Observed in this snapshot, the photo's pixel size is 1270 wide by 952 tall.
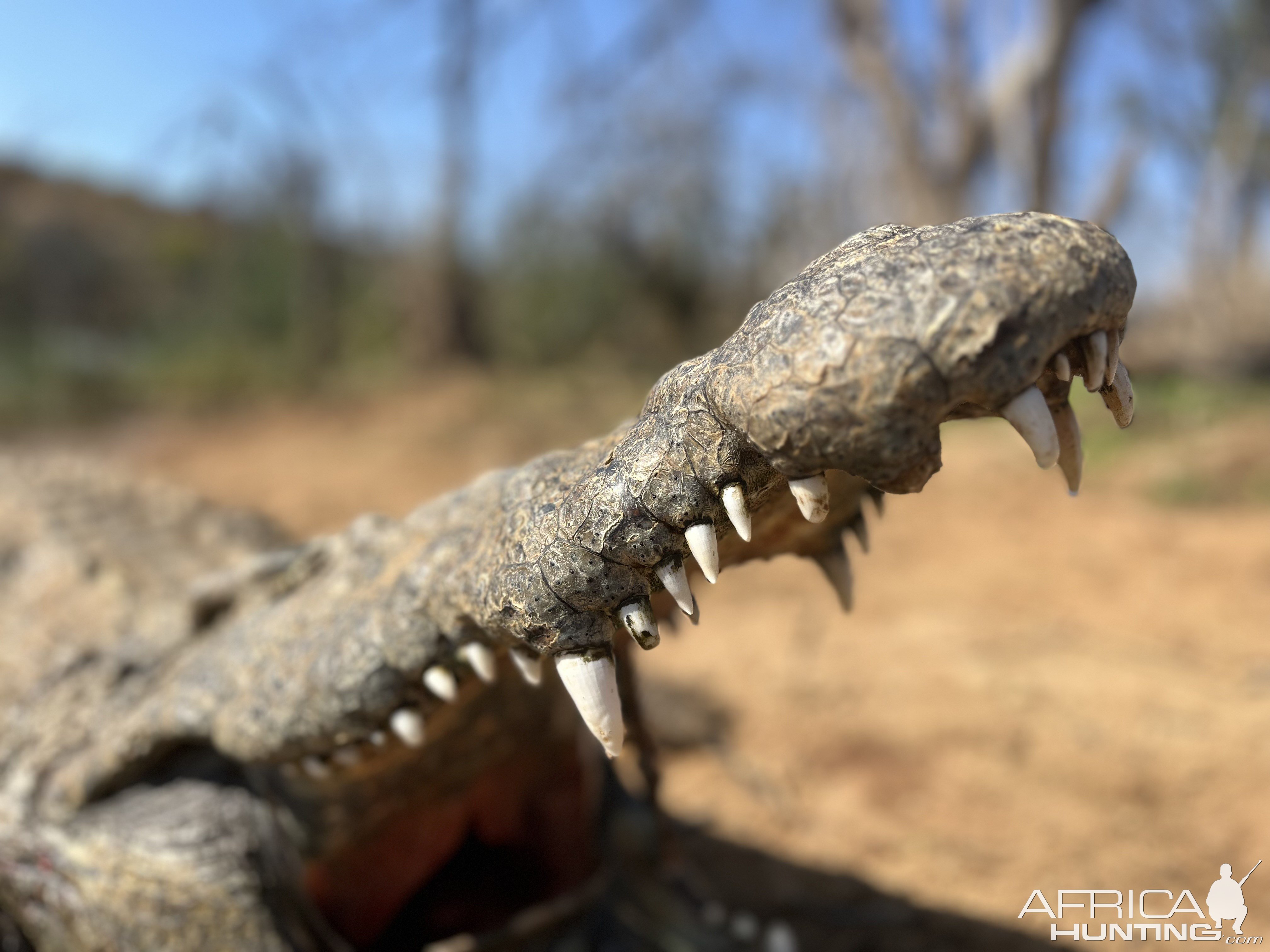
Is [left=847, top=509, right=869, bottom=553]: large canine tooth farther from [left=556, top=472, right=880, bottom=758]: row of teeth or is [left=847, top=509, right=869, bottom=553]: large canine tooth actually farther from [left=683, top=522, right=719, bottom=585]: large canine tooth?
[left=683, top=522, right=719, bottom=585]: large canine tooth

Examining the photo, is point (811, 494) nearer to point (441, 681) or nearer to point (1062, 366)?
point (1062, 366)

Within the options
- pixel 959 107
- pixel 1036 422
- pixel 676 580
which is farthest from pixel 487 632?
pixel 959 107

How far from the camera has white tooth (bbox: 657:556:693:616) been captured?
3.10 ft

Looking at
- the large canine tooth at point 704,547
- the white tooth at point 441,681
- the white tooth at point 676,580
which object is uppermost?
the large canine tooth at point 704,547

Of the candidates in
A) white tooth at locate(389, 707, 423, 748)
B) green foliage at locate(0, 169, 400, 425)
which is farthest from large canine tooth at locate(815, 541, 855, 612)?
green foliage at locate(0, 169, 400, 425)

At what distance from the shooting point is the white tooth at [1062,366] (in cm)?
80

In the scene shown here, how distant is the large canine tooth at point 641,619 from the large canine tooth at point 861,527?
301 mm

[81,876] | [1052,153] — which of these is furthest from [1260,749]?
[1052,153]

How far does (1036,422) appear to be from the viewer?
0.78 m

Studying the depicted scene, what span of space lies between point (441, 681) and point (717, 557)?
49 cm

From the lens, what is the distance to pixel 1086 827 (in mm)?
2232

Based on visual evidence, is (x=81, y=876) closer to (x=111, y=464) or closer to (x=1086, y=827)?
(x=1086, y=827)
